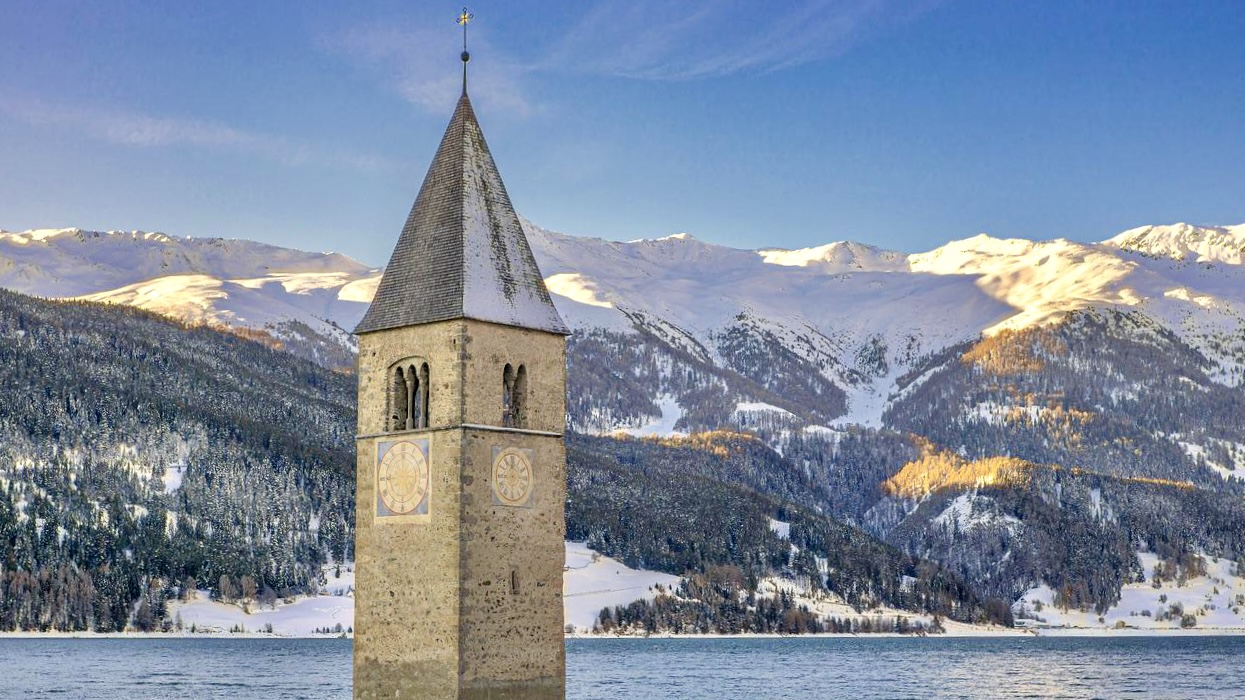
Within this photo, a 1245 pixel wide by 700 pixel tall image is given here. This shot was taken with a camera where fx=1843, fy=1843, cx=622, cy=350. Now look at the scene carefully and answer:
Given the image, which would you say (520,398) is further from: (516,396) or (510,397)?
(510,397)

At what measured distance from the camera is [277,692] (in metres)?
163

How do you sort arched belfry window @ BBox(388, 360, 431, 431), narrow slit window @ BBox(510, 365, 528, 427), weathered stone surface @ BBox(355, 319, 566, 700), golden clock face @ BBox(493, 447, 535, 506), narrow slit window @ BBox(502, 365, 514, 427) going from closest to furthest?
weathered stone surface @ BBox(355, 319, 566, 700), golden clock face @ BBox(493, 447, 535, 506), arched belfry window @ BBox(388, 360, 431, 431), narrow slit window @ BBox(510, 365, 528, 427), narrow slit window @ BBox(502, 365, 514, 427)

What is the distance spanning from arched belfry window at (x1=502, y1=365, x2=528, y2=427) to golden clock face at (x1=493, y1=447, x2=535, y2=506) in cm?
122

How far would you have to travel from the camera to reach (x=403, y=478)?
5897 centimetres

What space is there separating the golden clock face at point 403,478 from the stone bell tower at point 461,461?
48 millimetres

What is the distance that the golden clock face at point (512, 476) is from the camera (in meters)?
58.5

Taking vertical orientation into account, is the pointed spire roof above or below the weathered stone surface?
above

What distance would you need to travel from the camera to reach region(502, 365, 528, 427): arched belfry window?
60094mm

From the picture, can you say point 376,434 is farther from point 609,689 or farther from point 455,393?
point 609,689

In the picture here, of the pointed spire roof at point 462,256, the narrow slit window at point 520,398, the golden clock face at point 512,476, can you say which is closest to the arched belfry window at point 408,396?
the pointed spire roof at point 462,256

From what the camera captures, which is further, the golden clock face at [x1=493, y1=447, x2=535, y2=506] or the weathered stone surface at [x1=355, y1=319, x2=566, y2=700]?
the golden clock face at [x1=493, y1=447, x2=535, y2=506]

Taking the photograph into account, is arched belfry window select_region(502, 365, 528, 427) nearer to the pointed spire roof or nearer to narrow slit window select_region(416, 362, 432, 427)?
the pointed spire roof

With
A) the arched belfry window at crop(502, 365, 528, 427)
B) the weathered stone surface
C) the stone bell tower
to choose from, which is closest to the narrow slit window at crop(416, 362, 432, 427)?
the stone bell tower

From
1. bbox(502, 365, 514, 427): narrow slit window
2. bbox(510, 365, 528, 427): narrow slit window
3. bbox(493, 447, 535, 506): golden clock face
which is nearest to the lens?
bbox(493, 447, 535, 506): golden clock face
